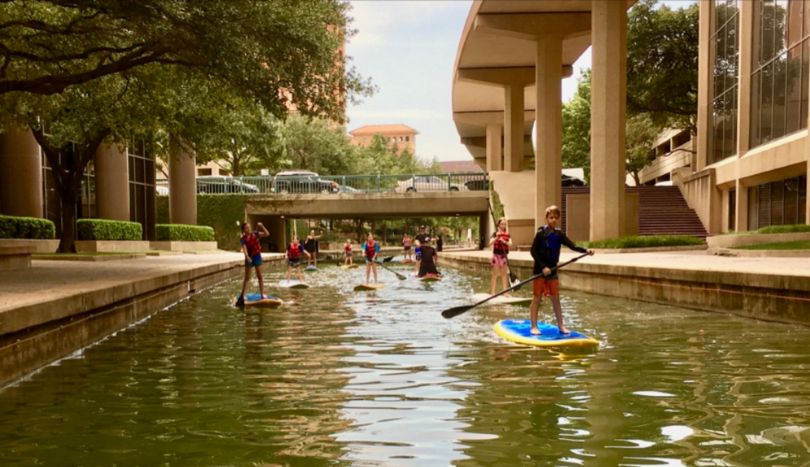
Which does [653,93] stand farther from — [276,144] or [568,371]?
[568,371]

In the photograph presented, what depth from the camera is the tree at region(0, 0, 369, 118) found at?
49.7 ft

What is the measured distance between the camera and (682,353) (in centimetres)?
898

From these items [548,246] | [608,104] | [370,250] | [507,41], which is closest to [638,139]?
[507,41]

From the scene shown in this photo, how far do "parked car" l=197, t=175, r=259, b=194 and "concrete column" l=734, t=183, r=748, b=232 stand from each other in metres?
31.9

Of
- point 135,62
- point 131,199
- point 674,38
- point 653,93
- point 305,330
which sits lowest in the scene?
point 305,330

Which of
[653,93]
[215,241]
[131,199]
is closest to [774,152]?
[653,93]

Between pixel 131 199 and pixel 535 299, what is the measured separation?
116 ft

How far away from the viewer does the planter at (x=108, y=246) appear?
31.2m

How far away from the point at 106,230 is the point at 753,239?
2601cm

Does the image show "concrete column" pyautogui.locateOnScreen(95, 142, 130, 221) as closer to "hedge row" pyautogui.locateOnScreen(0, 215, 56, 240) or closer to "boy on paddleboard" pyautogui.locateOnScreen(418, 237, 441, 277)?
"hedge row" pyautogui.locateOnScreen(0, 215, 56, 240)

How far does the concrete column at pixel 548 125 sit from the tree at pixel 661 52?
1191 centimetres

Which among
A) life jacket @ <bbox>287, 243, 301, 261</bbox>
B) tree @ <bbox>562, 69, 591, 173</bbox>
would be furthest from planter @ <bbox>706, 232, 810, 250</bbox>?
tree @ <bbox>562, 69, 591, 173</bbox>

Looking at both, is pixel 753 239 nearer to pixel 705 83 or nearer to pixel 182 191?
pixel 705 83

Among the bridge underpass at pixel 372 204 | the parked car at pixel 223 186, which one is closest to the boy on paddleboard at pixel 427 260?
the bridge underpass at pixel 372 204
